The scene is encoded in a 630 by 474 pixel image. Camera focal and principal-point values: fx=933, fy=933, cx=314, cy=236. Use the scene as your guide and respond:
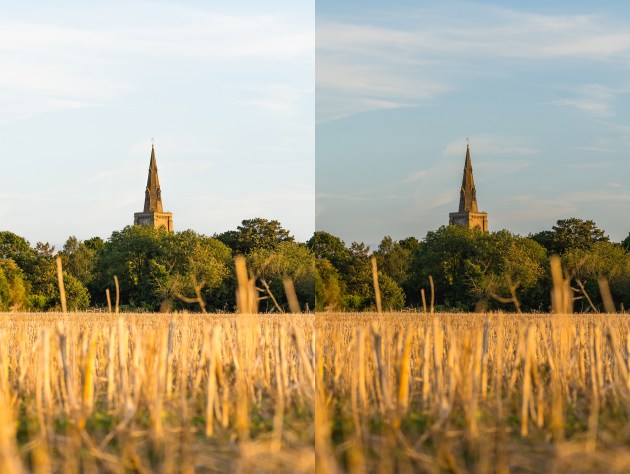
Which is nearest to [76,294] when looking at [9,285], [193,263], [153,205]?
[9,285]

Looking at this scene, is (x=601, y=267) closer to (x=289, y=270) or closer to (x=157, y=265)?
(x=289, y=270)

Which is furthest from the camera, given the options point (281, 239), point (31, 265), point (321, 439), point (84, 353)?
point (281, 239)

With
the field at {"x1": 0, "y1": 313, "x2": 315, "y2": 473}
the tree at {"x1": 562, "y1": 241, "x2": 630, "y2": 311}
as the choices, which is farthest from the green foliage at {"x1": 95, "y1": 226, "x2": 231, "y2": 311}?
the field at {"x1": 0, "y1": 313, "x2": 315, "y2": 473}

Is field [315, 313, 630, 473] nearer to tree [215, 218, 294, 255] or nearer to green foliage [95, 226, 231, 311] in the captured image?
green foliage [95, 226, 231, 311]

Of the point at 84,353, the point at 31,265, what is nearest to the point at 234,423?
the point at 84,353

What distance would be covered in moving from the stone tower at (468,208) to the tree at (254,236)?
28.7 m

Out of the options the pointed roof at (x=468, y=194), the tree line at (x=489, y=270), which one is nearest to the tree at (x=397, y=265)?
the tree line at (x=489, y=270)

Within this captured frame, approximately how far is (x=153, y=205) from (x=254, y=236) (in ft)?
140

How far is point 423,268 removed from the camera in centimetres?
4656

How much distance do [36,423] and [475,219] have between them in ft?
303

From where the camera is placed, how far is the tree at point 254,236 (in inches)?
2657

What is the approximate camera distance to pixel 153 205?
108625mm

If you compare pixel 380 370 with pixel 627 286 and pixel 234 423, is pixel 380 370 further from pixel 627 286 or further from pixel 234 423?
pixel 627 286

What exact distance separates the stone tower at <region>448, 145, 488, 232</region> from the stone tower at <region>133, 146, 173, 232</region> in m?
32.6
